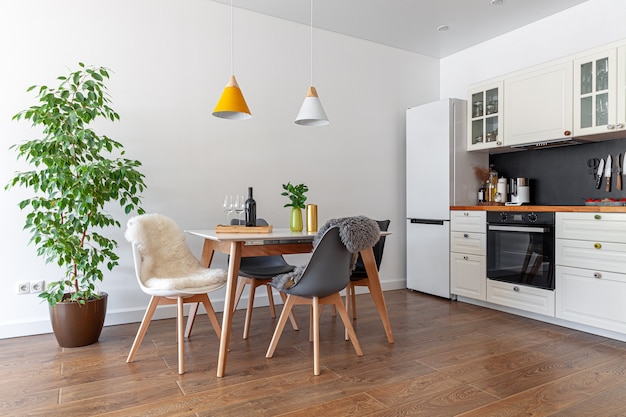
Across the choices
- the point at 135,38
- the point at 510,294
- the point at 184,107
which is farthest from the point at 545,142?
the point at 135,38

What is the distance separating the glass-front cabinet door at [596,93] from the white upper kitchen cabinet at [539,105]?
0.06m

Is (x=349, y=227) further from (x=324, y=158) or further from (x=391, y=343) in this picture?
(x=324, y=158)

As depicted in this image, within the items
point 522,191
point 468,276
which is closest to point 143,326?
point 468,276

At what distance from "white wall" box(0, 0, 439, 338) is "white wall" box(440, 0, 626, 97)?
525mm

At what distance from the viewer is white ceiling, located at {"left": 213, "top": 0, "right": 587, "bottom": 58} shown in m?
3.59

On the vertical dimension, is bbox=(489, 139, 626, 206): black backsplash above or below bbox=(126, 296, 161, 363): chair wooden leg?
above

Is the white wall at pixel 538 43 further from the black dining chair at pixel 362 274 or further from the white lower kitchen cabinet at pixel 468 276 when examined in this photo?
the black dining chair at pixel 362 274

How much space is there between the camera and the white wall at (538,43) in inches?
134

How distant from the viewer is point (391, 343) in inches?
109

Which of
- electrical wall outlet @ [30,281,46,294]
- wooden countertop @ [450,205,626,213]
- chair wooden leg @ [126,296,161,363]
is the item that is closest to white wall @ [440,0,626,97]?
wooden countertop @ [450,205,626,213]

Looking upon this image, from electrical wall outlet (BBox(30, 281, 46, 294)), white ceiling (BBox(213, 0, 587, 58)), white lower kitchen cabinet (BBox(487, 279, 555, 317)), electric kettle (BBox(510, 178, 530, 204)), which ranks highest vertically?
white ceiling (BBox(213, 0, 587, 58))

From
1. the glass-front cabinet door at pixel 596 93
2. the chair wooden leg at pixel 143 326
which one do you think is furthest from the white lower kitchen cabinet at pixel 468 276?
the chair wooden leg at pixel 143 326

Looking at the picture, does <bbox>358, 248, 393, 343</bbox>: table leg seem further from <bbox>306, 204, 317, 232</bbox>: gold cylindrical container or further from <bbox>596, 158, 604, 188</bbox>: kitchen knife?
<bbox>596, 158, 604, 188</bbox>: kitchen knife

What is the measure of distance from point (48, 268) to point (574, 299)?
370 centimetres
